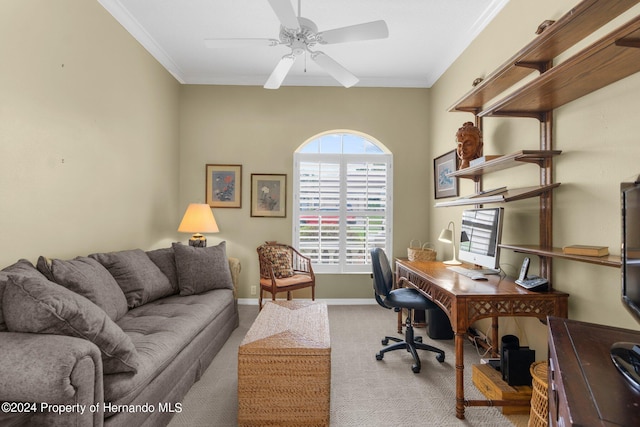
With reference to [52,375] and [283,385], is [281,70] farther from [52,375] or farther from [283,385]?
[52,375]

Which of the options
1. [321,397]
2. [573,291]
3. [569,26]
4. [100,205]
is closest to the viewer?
[569,26]

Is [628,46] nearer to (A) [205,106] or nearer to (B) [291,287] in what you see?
(B) [291,287]

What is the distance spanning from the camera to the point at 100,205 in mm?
2754

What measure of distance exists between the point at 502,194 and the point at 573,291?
29.3 inches

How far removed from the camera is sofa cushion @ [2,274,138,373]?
54.6 inches

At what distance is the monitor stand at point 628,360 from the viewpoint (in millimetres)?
798

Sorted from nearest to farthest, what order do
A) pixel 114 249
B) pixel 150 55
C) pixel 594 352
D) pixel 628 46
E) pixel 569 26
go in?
pixel 594 352 → pixel 628 46 → pixel 569 26 → pixel 114 249 → pixel 150 55

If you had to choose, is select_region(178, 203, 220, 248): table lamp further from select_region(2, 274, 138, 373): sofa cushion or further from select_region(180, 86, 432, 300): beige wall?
select_region(2, 274, 138, 373): sofa cushion

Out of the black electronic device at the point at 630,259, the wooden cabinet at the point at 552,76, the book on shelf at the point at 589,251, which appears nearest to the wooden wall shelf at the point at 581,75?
the wooden cabinet at the point at 552,76

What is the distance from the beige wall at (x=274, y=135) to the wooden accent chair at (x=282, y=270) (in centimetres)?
31

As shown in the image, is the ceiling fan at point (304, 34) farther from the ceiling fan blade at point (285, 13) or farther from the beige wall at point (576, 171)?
the beige wall at point (576, 171)

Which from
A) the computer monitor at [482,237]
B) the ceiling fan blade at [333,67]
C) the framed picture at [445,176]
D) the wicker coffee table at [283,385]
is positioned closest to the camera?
the wicker coffee table at [283,385]

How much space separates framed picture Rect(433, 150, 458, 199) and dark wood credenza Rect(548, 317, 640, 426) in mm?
2555

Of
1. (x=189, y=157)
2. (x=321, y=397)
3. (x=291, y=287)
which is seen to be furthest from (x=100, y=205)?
(x=321, y=397)
